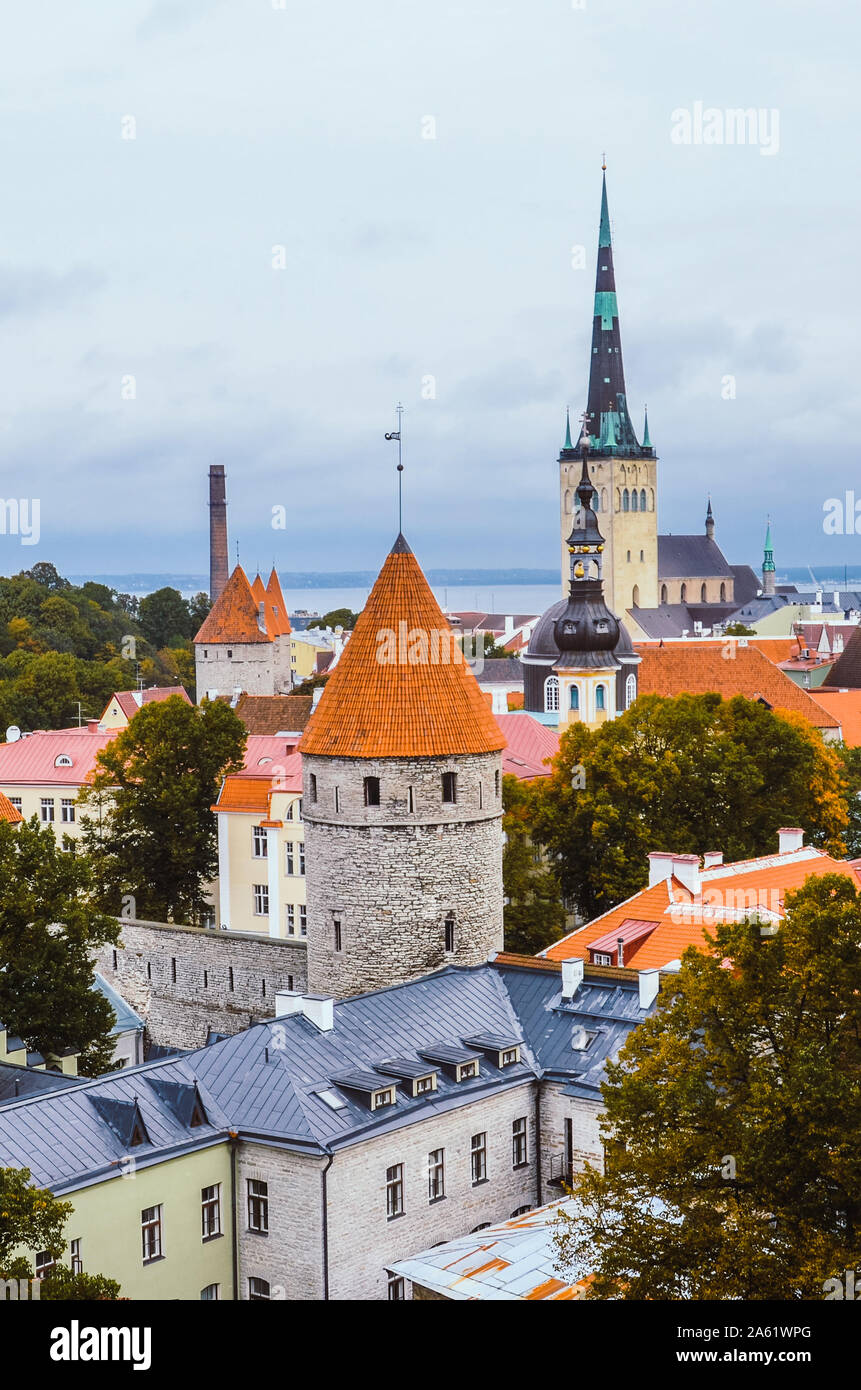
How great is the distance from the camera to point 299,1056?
2105 centimetres

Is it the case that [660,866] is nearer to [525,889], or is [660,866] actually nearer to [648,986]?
[525,889]

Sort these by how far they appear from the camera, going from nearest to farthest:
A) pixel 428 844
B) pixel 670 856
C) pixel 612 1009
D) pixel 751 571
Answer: pixel 612 1009 → pixel 428 844 → pixel 670 856 → pixel 751 571

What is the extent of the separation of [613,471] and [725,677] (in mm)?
53006

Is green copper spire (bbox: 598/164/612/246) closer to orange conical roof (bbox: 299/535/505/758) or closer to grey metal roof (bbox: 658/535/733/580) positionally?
grey metal roof (bbox: 658/535/733/580)

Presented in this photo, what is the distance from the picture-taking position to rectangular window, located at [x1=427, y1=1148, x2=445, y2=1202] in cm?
2104

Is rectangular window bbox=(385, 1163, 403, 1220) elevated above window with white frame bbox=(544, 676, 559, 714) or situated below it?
below

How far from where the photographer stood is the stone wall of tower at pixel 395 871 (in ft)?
83.3

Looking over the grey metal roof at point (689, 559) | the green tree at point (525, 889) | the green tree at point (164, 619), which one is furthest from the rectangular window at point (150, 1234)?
the grey metal roof at point (689, 559)

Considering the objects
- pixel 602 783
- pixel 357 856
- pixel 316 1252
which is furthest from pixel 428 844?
pixel 602 783

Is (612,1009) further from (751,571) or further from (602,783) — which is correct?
(751,571)

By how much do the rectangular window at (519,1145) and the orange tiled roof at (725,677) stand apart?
3740cm

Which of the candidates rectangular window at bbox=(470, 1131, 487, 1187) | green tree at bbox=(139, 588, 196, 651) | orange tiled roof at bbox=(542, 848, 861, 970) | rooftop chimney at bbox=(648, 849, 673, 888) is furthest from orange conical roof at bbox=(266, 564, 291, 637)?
rectangular window at bbox=(470, 1131, 487, 1187)

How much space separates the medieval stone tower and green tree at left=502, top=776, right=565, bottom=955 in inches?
269
